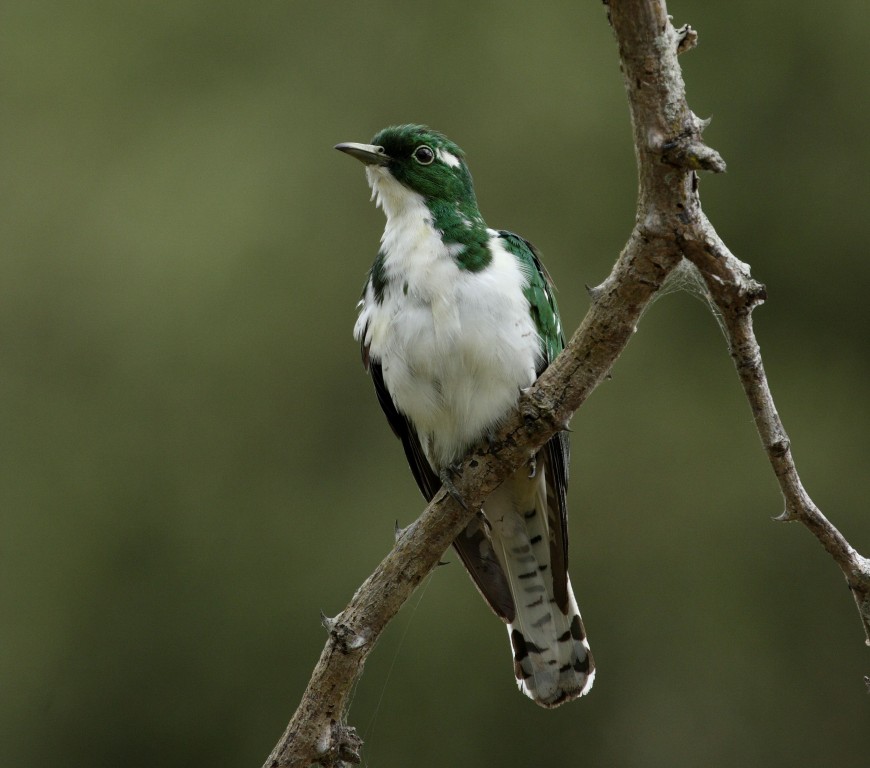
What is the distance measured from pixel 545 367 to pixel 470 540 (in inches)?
33.8

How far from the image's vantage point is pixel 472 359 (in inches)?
181

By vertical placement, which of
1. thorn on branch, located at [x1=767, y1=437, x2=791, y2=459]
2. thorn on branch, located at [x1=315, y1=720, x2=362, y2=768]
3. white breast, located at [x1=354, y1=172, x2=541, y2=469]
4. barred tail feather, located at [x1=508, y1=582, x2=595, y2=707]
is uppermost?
white breast, located at [x1=354, y1=172, x2=541, y2=469]

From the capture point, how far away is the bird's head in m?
5.03

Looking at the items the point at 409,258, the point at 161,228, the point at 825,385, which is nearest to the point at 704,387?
the point at 825,385

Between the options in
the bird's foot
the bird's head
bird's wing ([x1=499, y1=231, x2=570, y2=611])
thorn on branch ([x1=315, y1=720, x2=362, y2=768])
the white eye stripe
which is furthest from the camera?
the white eye stripe

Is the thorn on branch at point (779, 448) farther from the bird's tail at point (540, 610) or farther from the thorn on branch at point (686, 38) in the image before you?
the bird's tail at point (540, 610)

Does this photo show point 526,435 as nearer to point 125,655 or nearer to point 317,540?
point 317,540

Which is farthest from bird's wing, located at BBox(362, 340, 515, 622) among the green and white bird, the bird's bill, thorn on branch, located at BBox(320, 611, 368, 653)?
thorn on branch, located at BBox(320, 611, 368, 653)

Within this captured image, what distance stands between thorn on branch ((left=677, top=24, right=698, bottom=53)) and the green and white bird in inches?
65.2

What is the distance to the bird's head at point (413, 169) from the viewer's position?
503 cm

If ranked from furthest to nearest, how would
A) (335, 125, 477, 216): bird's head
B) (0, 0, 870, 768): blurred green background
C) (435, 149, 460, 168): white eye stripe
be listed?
(0, 0, 870, 768): blurred green background → (435, 149, 460, 168): white eye stripe → (335, 125, 477, 216): bird's head

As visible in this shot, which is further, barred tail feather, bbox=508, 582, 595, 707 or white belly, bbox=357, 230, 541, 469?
barred tail feather, bbox=508, 582, 595, 707

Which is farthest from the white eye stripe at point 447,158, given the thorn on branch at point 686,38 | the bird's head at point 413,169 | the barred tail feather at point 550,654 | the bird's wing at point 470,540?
the thorn on branch at point 686,38

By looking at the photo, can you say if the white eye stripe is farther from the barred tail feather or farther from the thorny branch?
the barred tail feather
